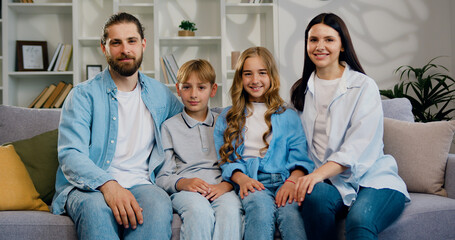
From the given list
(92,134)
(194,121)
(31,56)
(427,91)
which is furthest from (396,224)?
(31,56)

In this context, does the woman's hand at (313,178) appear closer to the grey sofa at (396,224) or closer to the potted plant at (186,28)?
the grey sofa at (396,224)

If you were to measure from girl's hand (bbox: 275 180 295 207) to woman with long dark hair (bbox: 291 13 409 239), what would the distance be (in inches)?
1.8

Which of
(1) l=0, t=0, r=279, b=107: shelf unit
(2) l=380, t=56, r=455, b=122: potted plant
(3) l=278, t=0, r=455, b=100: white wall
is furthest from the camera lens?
(3) l=278, t=0, r=455, b=100: white wall

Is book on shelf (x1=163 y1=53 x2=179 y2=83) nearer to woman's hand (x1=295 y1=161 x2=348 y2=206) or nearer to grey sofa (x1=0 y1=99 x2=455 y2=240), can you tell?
grey sofa (x1=0 y1=99 x2=455 y2=240)

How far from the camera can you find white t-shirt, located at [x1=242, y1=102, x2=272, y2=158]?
1.84m

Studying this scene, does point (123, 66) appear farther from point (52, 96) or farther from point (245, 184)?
point (52, 96)

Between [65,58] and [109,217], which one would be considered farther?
[65,58]

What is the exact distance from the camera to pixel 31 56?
3.74m

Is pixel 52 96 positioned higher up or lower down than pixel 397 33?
lower down

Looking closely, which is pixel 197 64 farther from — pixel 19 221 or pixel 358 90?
pixel 19 221

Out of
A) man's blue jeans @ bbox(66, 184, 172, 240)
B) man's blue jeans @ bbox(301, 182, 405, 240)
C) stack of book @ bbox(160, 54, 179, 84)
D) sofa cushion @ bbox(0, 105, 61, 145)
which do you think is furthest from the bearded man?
stack of book @ bbox(160, 54, 179, 84)

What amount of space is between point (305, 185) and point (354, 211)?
7.4 inches

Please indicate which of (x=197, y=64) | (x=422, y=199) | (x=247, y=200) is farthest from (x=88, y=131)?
(x=422, y=199)

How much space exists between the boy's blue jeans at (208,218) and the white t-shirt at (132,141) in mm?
259
